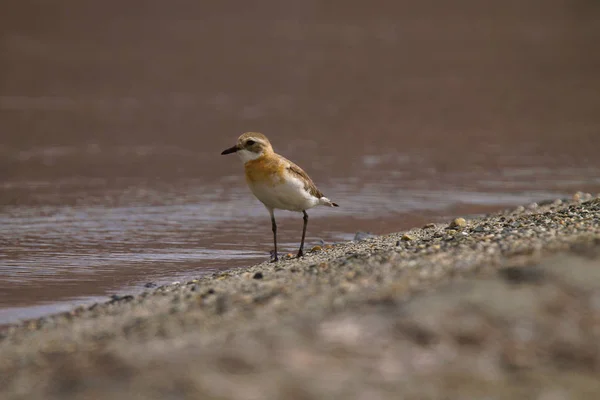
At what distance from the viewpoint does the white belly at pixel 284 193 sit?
8.61 meters

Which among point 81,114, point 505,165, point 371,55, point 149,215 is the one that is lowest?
point 149,215

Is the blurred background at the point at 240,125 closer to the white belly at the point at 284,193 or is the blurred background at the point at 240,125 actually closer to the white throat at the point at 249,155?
the white belly at the point at 284,193

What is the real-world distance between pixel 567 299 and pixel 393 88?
56.3 feet

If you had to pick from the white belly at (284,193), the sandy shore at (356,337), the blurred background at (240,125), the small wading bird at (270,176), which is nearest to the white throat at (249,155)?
the small wading bird at (270,176)

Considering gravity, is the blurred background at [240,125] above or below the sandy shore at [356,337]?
above

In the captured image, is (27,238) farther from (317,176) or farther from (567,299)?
(567,299)

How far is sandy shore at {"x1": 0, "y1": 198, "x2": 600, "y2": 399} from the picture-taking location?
4.33 meters

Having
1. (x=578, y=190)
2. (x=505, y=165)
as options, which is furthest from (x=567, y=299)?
(x=505, y=165)

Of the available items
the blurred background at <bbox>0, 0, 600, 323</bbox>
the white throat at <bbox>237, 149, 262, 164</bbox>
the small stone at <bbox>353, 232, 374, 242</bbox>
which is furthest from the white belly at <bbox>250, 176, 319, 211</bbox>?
the small stone at <bbox>353, 232, 374, 242</bbox>

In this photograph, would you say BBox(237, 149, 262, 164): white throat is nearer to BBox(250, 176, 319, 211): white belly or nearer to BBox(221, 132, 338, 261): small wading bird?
BBox(221, 132, 338, 261): small wading bird

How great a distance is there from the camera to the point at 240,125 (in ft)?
58.0

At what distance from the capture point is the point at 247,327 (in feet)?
16.6

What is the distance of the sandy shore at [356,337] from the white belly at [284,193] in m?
2.12

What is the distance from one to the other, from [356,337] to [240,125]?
520 inches
